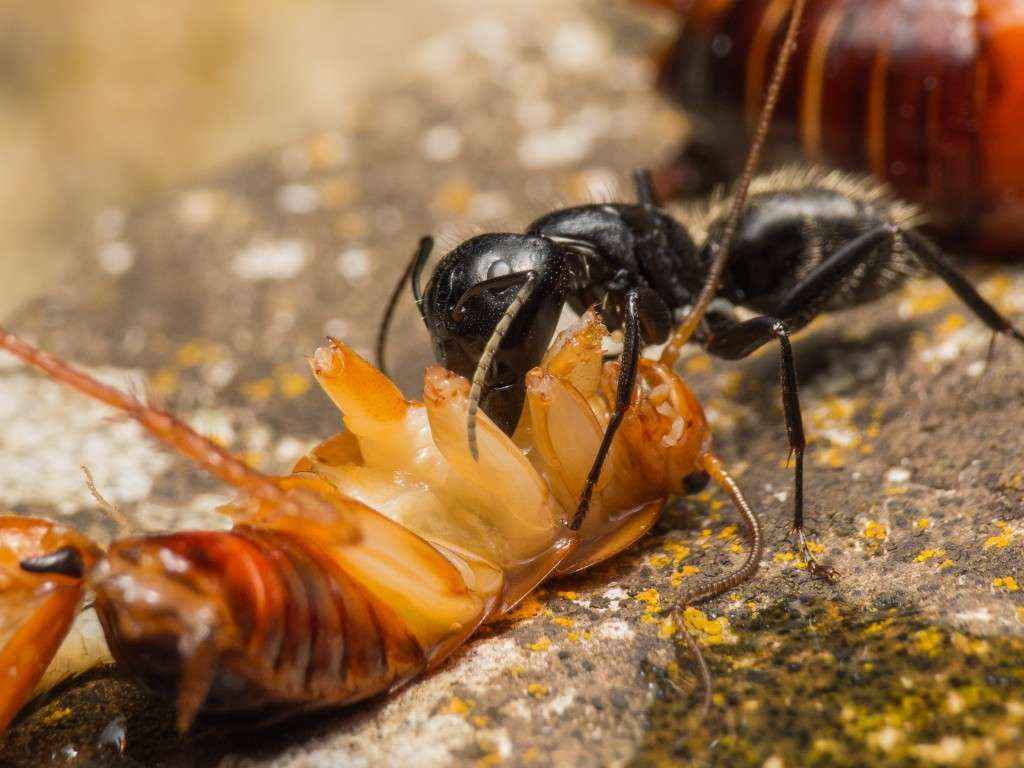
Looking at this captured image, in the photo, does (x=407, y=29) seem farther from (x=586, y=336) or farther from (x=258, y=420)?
(x=586, y=336)

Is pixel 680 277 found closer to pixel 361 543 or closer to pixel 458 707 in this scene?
pixel 361 543

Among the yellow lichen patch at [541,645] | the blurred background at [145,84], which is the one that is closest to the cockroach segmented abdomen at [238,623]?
the yellow lichen patch at [541,645]

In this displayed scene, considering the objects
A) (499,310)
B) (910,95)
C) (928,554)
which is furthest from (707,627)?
(910,95)

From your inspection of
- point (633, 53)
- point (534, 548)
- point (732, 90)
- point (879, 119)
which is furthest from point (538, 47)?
point (534, 548)

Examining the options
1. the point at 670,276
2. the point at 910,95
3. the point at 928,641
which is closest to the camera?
the point at 928,641

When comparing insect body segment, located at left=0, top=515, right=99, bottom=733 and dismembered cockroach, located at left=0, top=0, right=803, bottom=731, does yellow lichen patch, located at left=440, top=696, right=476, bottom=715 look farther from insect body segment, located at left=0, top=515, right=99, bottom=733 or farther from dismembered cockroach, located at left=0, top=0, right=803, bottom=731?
insect body segment, located at left=0, top=515, right=99, bottom=733

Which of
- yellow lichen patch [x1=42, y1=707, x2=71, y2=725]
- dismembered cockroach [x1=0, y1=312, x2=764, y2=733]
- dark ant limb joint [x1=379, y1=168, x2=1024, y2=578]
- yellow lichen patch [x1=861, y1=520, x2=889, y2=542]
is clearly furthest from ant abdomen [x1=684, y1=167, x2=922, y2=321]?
yellow lichen patch [x1=42, y1=707, x2=71, y2=725]
